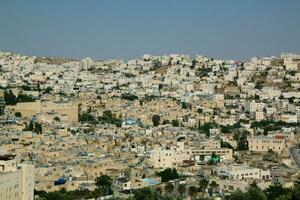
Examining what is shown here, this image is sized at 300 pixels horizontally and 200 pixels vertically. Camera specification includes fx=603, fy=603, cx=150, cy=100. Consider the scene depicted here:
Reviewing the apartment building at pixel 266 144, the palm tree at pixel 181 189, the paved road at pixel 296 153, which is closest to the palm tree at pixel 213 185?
the palm tree at pixel 181 189

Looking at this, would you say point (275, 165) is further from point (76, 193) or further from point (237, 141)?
point (76, 193)

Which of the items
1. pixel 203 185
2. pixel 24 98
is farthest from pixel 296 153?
pixel 24 98

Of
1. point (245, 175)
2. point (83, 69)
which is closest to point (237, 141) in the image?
point (245, 175)

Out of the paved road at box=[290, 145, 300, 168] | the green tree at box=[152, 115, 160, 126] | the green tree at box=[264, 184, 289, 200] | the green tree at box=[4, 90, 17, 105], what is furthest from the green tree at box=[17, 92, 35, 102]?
the green tree at box=[264, 184, 289, 200]

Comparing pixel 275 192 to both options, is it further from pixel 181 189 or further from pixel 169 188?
pixel 169 188

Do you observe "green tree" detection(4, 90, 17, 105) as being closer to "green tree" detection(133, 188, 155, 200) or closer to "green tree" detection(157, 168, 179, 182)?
"green tree" detection(157, 168, 179, 182)

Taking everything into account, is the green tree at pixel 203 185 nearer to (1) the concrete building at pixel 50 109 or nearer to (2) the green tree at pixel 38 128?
(2) the green tree at pixel 38 128

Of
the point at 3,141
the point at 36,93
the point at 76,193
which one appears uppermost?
the point at 36,93

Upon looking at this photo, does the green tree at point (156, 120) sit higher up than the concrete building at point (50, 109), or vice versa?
the concrete building at point (50, 109)
